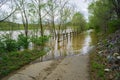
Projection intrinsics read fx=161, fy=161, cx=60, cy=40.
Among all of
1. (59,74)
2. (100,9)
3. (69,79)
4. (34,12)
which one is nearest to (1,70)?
(59,74)

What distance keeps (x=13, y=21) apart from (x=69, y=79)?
36.3 feet

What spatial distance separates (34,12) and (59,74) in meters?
15.1

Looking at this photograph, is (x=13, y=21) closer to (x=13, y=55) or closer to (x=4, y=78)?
(x=13, y=55)

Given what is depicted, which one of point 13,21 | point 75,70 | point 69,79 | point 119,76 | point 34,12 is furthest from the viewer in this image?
point 34,12

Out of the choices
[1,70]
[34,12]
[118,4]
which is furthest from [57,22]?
[1,70]

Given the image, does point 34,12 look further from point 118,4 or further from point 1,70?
point 1,70

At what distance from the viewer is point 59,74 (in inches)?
286

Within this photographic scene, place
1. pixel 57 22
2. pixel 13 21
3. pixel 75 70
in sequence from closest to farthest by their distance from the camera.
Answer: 1. pixel 75 70
2. pixel 13 21
3. pixel 57 22

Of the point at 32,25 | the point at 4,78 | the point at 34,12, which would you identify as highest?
the point at 34,12

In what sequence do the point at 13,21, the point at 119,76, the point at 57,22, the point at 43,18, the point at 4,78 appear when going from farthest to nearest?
the point at 57,22
the point at 43,18
the point at 13,21
the point at 4,78
the point at 119,76

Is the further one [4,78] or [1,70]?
[1,70]

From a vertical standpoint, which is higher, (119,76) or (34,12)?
(34,12)

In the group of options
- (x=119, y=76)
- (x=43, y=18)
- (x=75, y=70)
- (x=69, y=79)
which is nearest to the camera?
(x=119, y=76)

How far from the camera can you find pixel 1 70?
26.3 ft
